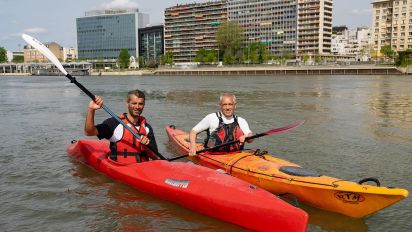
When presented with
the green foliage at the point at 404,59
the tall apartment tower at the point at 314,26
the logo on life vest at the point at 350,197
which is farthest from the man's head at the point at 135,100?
the tall apartment tower at the point at 314,26

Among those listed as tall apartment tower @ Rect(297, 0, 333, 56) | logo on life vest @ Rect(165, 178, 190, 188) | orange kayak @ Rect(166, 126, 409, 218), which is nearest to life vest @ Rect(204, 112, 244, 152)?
orange kayak @ Rect(166, 126, 409, 218)

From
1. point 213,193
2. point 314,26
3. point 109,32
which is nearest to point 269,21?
point 314,26

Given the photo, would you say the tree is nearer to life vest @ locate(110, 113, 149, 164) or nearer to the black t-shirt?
life vest @ locate(110, 113, 149, 164)

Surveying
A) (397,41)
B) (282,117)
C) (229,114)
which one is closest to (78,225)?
(229,114)

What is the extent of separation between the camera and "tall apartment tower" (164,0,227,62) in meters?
152

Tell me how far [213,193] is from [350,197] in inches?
73.2

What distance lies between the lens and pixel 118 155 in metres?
6.76

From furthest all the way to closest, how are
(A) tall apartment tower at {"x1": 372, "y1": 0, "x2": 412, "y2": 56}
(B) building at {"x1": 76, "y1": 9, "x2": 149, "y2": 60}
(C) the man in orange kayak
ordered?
(B) building at {"x1": 76, "y1": 9, "x2": 149, "y2": 60}, (A) tall apartment tower at {"x1": 372, "y1": 0, "x2": 412, "y2": 56}, (C) the man in orange kayak

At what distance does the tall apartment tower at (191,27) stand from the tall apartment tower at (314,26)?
32.8 m

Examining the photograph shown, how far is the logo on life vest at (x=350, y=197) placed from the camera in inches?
205

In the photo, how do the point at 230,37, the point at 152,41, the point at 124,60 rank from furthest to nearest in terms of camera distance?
the point at 152,41
the point at 124,60
the point at 230,37

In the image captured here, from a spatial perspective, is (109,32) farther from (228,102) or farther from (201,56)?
(228,102)

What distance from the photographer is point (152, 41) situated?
6850 inches

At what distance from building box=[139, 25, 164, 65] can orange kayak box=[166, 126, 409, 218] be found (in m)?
167
